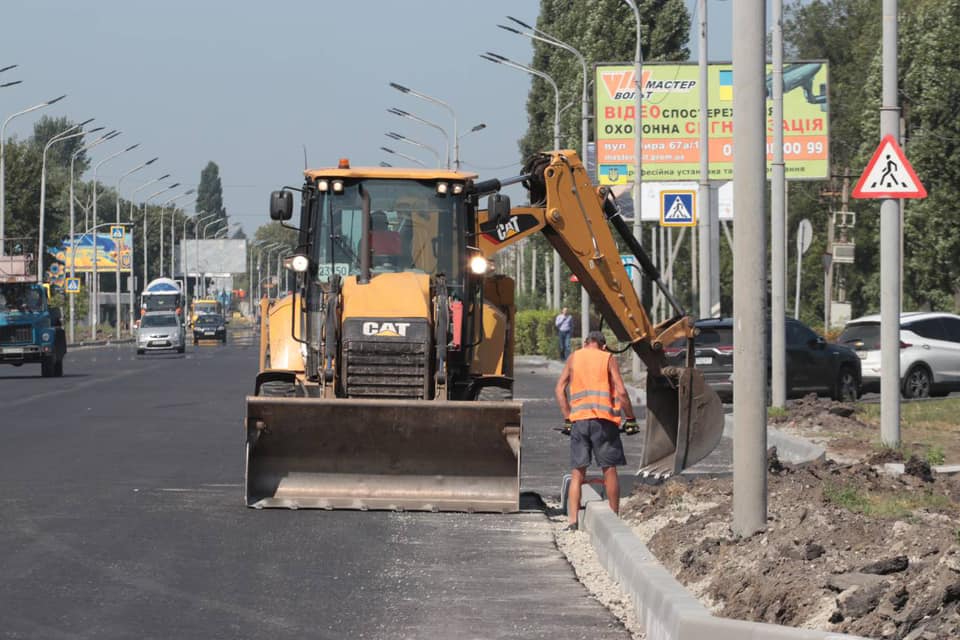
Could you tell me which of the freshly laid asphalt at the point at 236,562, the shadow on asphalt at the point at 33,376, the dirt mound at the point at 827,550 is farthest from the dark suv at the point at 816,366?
the shadow on asphalt at the point at 33,376

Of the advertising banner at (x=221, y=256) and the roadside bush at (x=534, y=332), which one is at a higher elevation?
the advertising banner at (x=221, y=256)

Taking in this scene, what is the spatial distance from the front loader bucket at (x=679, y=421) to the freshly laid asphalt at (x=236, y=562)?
41.9 inches

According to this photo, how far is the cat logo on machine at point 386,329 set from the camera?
15.6 meters

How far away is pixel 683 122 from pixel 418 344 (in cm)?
3064

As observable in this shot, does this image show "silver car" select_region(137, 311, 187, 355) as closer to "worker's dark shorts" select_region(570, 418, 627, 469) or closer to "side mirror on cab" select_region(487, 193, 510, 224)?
"side mirror on cab" select_region(487, 193, 510, 224)

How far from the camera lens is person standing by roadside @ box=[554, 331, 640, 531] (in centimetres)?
1388

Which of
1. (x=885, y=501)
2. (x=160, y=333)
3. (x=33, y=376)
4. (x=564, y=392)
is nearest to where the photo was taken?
(x=885, y=501)

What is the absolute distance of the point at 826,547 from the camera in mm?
10289

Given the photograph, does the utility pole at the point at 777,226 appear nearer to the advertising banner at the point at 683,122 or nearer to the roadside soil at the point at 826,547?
the roadside soil at the point at 826,547

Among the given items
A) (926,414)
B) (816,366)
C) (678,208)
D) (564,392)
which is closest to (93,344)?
(678,208)

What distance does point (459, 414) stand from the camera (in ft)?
49.2

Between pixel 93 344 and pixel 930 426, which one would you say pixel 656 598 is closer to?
pixel 930 426

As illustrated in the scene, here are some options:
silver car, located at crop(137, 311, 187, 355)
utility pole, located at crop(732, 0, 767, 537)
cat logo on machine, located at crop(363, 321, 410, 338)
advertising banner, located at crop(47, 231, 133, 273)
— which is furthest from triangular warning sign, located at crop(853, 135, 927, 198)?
advertising banner, located at crop(47, 231, 133, 273)

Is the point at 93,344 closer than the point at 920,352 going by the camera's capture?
No
